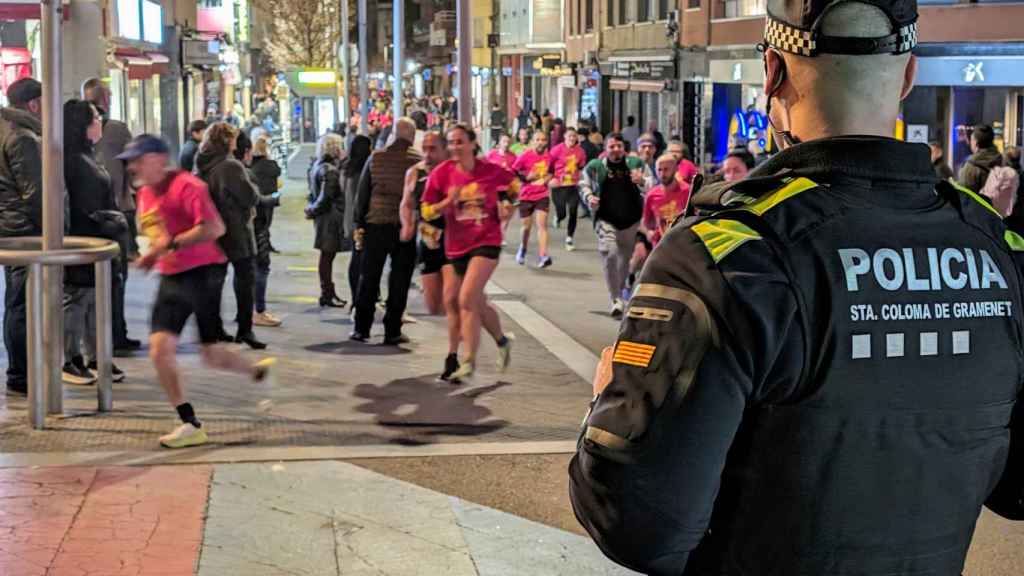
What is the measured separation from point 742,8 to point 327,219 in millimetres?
17985

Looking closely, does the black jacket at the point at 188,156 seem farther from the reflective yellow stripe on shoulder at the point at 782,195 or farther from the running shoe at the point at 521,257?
the reflective yellow stripe on shoulder at the point at 782,195

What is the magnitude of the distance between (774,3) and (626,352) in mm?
683

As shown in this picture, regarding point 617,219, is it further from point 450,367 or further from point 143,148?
point 143,148

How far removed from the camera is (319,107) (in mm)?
54031

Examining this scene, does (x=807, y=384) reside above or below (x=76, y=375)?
above

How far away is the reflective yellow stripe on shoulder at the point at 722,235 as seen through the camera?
2096mm

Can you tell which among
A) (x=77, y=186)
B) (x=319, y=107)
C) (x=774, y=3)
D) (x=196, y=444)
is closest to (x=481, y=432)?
(x=196, y=444)

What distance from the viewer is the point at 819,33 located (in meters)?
2.28

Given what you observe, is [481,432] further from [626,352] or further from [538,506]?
[626,352]

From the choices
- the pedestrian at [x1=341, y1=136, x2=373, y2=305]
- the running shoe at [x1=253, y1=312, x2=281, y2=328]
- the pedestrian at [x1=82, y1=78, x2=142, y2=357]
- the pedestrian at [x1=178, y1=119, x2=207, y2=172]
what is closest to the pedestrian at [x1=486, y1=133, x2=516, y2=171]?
the pedestrian at [x1=178, y1=119, x2=207, y2=172]

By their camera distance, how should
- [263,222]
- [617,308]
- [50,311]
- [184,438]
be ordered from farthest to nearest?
[617,308] < [263,222] < [50,311] < [184,438]

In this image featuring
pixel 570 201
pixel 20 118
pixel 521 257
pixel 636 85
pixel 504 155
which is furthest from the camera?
pixel 636 85

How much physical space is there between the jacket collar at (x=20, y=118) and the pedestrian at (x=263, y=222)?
12.3 ft

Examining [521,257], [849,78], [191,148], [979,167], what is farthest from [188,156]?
[849,78]
